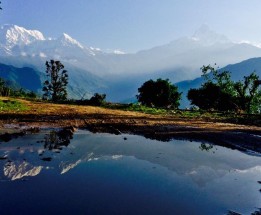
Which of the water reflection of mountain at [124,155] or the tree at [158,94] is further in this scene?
the tree at [158,94]

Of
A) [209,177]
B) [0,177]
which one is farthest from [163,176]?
[0,177]

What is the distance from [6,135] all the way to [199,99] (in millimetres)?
76167

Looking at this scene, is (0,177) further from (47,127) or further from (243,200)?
(47,127)

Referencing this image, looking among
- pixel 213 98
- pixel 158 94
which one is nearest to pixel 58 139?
pixel 158 94

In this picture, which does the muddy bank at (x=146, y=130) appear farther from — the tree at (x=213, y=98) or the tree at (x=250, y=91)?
the tree at (x=213, y=98)

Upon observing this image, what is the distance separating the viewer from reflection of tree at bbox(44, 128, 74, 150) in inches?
650

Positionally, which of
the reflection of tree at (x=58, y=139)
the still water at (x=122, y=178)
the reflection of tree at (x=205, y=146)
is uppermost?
the reflection of tree at (x=58, y=139)

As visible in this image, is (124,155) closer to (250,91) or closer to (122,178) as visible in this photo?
(122,178)

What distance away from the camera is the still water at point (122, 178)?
917 centimetres

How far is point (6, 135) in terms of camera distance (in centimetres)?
1833

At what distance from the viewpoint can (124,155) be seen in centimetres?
1564

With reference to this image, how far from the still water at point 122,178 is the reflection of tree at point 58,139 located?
0.05 metres

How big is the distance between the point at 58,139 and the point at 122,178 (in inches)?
296

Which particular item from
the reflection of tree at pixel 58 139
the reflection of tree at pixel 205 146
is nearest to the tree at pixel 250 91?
the reflection of tree at pixel 205 146
